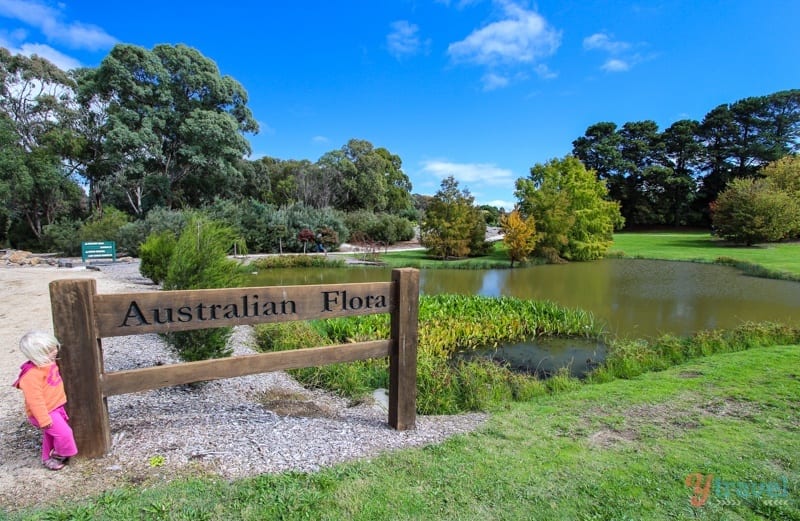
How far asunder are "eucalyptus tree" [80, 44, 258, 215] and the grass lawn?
28065 millimetres

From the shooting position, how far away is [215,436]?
3002 millimetres

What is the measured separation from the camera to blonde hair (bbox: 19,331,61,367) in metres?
2.28

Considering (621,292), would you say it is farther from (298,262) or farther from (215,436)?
(298,262)

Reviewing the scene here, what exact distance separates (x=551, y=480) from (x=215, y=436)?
238 centimetres

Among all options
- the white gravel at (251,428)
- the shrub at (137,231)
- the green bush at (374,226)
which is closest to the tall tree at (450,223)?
the green bush at (374,226)

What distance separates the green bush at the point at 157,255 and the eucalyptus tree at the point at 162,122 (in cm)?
1834

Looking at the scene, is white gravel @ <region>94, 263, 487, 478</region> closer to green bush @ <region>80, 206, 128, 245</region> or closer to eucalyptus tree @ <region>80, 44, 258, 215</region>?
green bush @ <region>80, 206, 128, 245</region>

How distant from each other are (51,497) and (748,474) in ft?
13.4

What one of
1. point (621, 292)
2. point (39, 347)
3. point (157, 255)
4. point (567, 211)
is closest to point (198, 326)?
point (39, 347)

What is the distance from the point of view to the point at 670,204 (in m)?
46.6

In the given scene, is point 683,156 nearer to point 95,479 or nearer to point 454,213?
point 454,213

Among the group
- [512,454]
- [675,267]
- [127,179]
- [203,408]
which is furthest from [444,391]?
[127,179]

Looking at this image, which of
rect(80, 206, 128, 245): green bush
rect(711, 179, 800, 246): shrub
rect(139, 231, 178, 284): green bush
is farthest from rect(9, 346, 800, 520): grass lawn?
rect(711, 179, 800, 246): shrub

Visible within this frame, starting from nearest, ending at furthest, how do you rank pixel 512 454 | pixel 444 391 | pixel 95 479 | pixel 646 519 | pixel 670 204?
pixel 646 519
pixel 95 479
pixel 512 454
pixel 444 391
pixel 670 204
